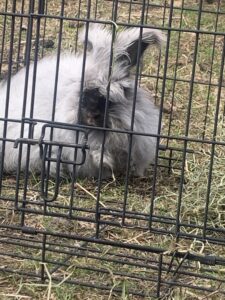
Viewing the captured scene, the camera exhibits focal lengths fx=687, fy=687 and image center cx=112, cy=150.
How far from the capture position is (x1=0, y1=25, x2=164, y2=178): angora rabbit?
3438 millimetres

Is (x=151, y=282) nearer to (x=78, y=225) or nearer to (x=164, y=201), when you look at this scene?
(x=78, y=225)

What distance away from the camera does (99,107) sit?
339cm

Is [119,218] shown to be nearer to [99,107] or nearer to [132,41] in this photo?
[99,107]

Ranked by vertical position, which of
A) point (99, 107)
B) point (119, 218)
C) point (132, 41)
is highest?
point (132, 41)

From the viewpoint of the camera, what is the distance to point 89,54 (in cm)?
376

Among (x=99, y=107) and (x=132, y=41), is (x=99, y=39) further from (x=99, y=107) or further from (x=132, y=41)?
(x=99, y=107)

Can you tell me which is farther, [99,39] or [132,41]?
[99,39]

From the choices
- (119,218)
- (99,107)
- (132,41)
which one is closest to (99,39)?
(132,41)

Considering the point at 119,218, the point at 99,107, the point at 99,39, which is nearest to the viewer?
the point at 119,218

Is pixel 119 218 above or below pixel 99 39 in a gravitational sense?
below

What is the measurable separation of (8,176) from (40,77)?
593 millimetres

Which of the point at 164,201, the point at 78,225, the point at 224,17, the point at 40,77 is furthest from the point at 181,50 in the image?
the point at 78,225

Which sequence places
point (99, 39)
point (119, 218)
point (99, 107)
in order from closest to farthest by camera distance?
point (119, 218)
point (99, 107)
point (99, 39)

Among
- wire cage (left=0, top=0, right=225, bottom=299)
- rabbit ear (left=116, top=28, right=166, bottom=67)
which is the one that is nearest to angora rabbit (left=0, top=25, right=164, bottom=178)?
rabbit ear (left=116, top=28, right=166, bottom=67)
